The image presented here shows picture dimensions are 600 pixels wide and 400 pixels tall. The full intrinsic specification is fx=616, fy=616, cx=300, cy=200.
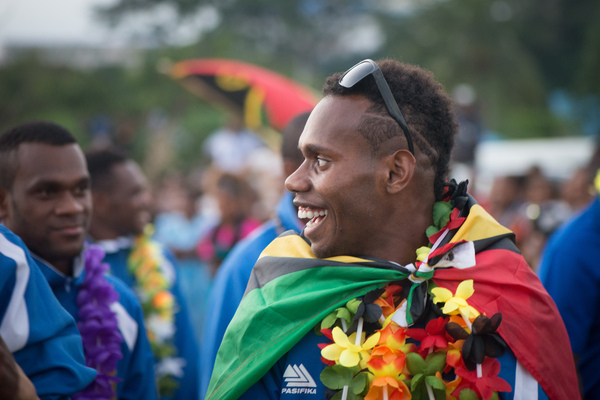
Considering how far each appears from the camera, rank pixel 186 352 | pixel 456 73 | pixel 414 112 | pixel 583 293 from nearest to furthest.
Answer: pixel 414 112, pixel 583 293, pixel 186 352, pixel 456 73

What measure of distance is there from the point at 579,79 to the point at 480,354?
988 inches

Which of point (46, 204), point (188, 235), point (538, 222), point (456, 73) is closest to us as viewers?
point (46, 204)

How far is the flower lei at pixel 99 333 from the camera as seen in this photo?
10.2 feet

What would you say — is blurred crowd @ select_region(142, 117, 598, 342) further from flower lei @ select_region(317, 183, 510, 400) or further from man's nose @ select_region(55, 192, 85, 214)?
flower lei @ select_region(317, 183, 510, 400)

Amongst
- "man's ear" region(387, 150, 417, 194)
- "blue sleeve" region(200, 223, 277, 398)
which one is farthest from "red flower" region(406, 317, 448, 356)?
"blue sleeve" region(200, 223, 277, 398)

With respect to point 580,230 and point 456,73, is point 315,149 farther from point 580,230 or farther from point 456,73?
point 456,73

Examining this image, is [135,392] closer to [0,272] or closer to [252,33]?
[0,272]

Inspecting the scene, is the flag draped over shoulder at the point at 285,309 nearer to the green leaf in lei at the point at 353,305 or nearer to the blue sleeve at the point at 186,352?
the green leaf in lei at the point at 353,305

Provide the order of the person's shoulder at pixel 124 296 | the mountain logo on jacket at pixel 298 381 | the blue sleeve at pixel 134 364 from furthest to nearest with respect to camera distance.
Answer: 1. the person's shoulder at pixel 124 296
2. the blue sleeve at pixel 134 364
3. the mountain logo on jacket at pixel 298 381

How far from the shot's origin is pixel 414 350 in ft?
7.86

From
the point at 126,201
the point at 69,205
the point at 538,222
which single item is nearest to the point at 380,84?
the point at 69,205

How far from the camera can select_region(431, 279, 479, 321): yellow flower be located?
2355 mm

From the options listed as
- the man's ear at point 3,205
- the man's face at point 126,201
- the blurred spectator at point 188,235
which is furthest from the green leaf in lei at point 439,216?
the blurred spectator at point 188,235

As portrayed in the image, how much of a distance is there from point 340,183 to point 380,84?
43 centimetres
